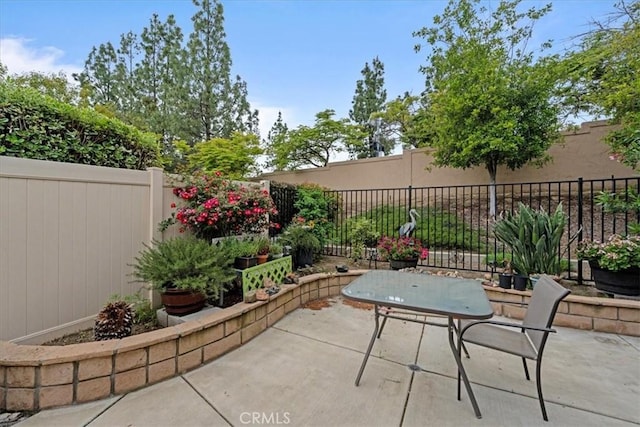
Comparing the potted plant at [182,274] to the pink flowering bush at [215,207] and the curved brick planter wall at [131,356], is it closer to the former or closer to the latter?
the curved brick planter wall at [131,356]

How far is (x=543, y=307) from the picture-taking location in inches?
70.1

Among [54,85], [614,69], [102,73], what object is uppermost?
[102,73]

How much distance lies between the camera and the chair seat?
5.72 feet

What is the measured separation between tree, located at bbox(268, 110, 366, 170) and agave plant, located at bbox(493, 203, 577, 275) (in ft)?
34.1

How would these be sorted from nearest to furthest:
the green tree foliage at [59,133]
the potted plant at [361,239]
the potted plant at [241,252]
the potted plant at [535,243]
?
the green tree foliage at [59,133]
the potted plant at [241,252]
the potted plant at [535,243]
the potted plant at [361,239]

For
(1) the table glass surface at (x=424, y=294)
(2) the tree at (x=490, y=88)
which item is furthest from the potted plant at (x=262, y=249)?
(2) the tree at (x=490, y=88)

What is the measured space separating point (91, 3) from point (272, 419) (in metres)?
6.99

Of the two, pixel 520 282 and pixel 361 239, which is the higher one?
pixel 361 239

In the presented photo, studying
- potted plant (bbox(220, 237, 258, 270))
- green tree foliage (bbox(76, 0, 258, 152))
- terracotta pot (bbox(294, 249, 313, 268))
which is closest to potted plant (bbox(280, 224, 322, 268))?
terracotta pot (bbox(294, 249, 313, 268))

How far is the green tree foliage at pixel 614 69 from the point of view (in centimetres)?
515

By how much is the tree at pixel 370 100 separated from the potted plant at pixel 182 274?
13266 mm

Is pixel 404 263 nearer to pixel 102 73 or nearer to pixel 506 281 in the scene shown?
pixel 506 281

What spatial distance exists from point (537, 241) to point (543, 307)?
1.93 m

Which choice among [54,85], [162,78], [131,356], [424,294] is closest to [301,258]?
[424,294]
